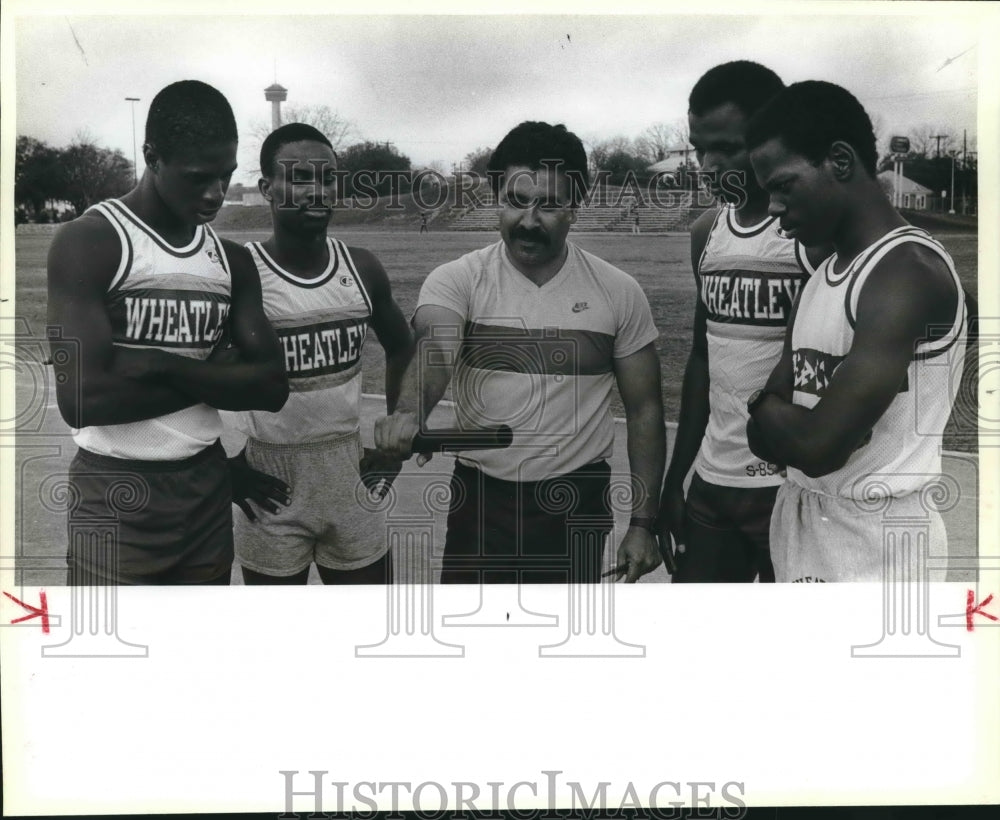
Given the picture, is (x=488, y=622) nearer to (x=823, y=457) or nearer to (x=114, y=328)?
(x=823, y=457)

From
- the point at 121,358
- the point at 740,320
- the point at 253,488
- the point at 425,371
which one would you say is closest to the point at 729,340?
the point at 740,320

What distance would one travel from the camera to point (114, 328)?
3.87m

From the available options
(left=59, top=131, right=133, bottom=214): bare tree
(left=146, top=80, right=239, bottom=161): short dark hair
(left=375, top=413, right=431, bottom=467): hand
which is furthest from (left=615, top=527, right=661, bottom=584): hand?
(left=59, top=131, right=133, bottom=214): bare tree

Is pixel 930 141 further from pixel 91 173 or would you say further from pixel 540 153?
pixel 91 173

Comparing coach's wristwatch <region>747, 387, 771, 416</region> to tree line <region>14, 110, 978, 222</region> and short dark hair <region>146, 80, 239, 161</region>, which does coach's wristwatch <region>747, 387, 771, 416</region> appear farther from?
short dark hair <region>146, 80, 239, 161</region>

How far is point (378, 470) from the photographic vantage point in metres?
4.07

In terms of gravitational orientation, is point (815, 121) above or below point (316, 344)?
above

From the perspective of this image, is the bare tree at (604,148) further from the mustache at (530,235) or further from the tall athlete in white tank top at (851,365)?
the tall athlete in white tank top at (851,365)

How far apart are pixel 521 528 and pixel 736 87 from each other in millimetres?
1521

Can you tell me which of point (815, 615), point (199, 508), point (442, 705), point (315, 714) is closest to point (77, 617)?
point (199, 508)

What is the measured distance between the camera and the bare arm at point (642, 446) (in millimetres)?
4082

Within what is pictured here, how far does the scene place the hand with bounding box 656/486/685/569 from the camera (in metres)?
4.14

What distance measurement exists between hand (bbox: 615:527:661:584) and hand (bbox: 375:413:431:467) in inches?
27.1

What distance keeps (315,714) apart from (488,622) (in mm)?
605
